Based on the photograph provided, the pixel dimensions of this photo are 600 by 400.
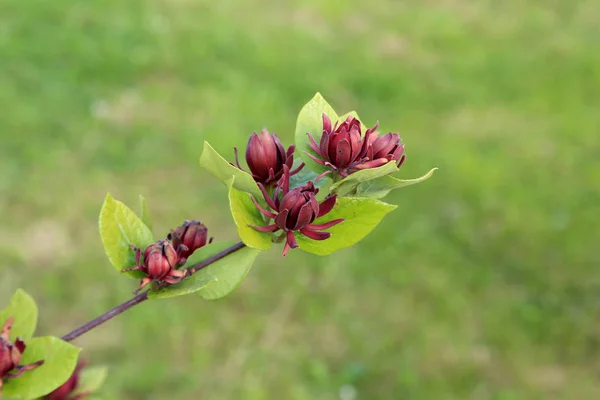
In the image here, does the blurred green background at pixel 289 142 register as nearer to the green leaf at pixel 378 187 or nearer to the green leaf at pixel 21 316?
the green leaf at pixel 21 316

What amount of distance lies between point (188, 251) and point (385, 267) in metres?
2.34

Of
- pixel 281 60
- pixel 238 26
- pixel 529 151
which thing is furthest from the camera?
pixel 238 26

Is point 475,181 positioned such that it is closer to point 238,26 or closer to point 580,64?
point 580,64

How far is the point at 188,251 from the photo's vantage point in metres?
0.72

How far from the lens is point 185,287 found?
67 cm

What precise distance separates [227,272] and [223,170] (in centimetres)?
12

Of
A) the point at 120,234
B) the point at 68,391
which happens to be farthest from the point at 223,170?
the point at 68,391

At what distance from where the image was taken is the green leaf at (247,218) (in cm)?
60

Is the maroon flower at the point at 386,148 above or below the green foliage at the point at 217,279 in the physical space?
above

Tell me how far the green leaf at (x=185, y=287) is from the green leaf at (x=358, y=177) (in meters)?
0.17

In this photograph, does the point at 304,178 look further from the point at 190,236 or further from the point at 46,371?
the point at 46,371

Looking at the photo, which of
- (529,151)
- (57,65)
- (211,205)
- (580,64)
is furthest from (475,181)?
(57,65)

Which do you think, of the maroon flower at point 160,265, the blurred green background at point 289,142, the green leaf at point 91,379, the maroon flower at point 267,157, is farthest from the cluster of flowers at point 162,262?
the blurred green background at point 289,142

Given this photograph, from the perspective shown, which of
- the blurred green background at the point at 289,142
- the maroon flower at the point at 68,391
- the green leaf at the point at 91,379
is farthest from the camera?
the blurred green background at the point at 289,142
